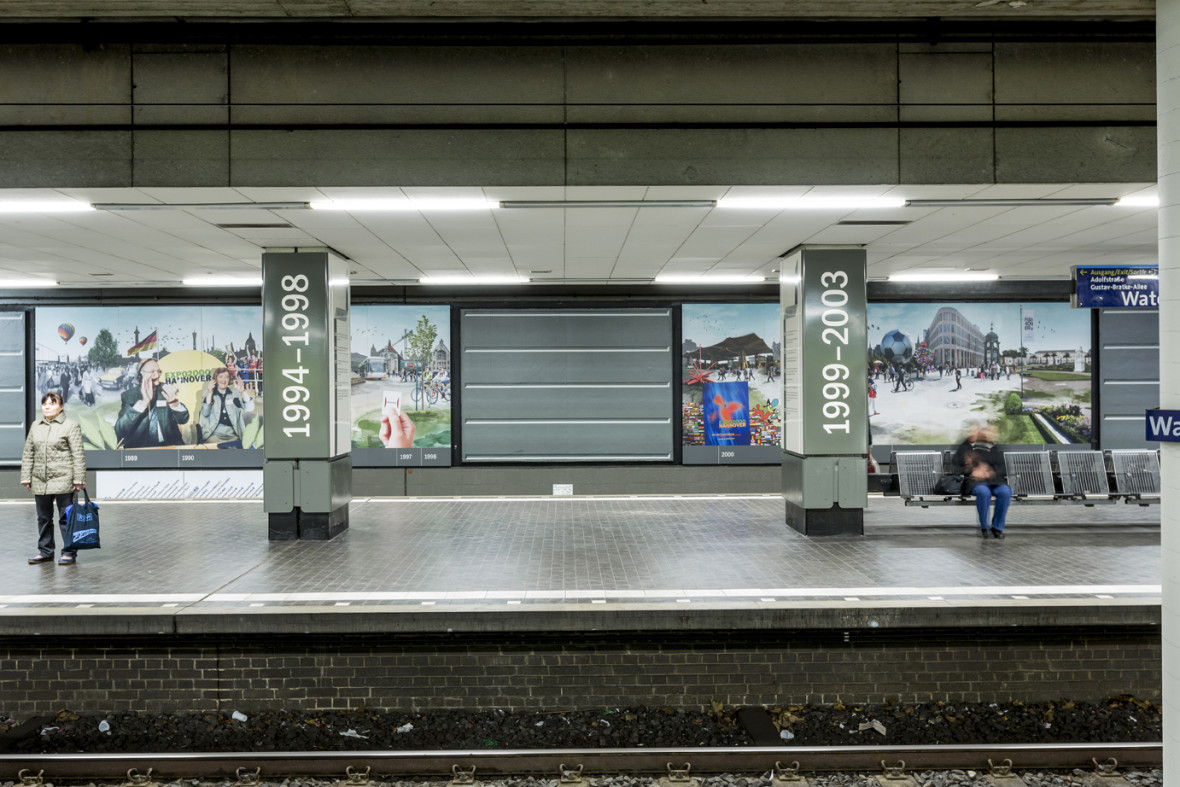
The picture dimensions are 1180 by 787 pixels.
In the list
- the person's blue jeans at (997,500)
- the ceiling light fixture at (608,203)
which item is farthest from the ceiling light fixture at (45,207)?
the person's blue jeans at (997,500)

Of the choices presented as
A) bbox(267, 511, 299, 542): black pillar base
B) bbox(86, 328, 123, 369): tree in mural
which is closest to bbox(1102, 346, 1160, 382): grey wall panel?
bbox(267, 511, 299, 542): black pillar base

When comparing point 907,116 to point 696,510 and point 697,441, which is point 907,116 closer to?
point 696,510

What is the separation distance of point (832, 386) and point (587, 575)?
13.1ft

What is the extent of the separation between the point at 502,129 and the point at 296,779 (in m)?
5.33

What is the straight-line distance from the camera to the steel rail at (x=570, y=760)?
495 centimetres

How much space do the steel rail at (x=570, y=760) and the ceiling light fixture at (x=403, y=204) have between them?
4.63 meters

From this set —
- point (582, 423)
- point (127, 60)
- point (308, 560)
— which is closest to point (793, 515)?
point (582, 423)

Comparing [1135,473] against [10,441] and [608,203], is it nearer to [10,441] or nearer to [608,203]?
[608,203]

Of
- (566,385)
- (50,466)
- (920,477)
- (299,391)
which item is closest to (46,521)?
(50,466)

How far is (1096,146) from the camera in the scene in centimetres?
624

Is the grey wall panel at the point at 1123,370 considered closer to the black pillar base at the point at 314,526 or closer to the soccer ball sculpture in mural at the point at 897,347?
the soccer ball sculpture in mural at the point at 897,347

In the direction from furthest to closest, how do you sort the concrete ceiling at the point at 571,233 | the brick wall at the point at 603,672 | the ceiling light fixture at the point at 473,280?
the ceiling light fixture at the point at 473,280
the concrete ceiling at the point at 571,233
the brick wall at the point at 603,672

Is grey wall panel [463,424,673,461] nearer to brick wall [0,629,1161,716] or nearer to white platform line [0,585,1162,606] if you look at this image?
white platform line [0,585,1162,606]

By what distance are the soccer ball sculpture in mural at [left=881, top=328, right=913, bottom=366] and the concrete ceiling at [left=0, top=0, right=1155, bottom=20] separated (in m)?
7.26
